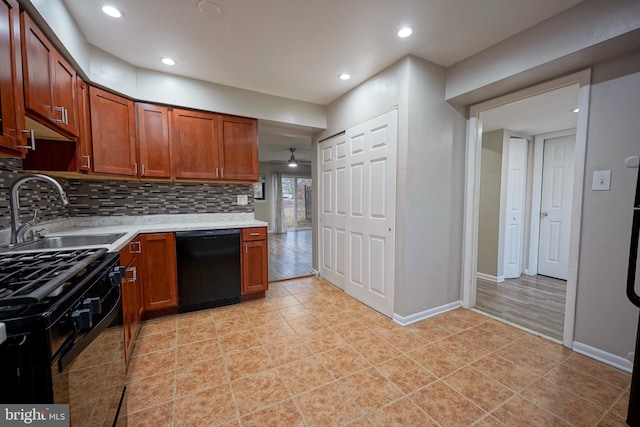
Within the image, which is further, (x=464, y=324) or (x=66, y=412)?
(x=464, y=324)

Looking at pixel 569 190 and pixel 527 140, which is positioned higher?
pixel 527 140

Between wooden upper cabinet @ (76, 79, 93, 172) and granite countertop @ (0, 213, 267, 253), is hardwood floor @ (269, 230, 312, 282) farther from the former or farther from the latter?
wooden upper cabinet @ (76, 79, 93, 172)

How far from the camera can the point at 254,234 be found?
2906 millimetres

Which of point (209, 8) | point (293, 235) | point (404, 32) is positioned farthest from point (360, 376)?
point (293, 235)

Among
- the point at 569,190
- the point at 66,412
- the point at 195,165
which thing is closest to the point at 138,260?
the point at 195,165

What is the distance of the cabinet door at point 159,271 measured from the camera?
2.40 m

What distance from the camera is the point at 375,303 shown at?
107 inches

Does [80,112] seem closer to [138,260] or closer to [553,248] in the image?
[138,260]

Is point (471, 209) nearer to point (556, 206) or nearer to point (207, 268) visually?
point (556, 206)

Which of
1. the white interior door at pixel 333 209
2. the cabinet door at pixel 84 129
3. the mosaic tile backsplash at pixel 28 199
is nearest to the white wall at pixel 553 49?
the white interior door at pixel 333 209

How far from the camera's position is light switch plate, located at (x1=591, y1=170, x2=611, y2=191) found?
180 centimetres

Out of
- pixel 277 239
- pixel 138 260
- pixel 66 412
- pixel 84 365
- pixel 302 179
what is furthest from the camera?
pixel 302 179

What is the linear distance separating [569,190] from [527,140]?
2.98 feet

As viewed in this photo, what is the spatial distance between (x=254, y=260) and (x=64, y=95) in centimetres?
205
